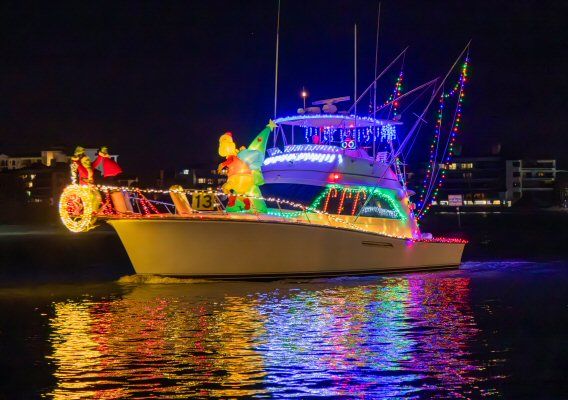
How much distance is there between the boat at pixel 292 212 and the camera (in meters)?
22.3

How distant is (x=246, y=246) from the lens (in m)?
22.8

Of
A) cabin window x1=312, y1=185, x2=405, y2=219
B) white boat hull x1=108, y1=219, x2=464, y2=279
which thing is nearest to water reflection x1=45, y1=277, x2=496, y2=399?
white boat hull x1=108, y1=219, x2=464, y2=279

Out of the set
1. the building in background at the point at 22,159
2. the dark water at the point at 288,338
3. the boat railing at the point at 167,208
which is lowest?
the dark water at the point at 288,338

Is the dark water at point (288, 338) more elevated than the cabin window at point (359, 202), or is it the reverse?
the cabin window at point (359, 202)

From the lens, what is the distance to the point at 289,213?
958 inches

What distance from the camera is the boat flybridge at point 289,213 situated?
22.3 metres

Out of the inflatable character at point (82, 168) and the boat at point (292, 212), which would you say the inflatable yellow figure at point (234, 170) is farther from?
the inflatable character at point (82, 168)

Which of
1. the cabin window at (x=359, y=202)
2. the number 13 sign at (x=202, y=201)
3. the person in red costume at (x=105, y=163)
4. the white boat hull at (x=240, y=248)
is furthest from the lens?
the cabin window at (x=359, y=202)

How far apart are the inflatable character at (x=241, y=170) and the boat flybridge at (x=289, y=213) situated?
0.03m

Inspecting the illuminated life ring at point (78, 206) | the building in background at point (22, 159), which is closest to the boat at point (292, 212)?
the illuminated life ring at point (78, 206)

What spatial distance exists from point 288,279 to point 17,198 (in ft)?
370

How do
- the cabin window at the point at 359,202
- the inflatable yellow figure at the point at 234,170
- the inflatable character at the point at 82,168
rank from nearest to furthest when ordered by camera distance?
the inflatable character at the point at 82,168 < the inflatable yellow figure at the point at 234,170 < the cabin window at the point at 359,202

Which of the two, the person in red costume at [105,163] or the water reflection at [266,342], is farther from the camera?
the person in red costume at [105,163]

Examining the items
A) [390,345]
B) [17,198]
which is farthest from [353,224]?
[17,198]
